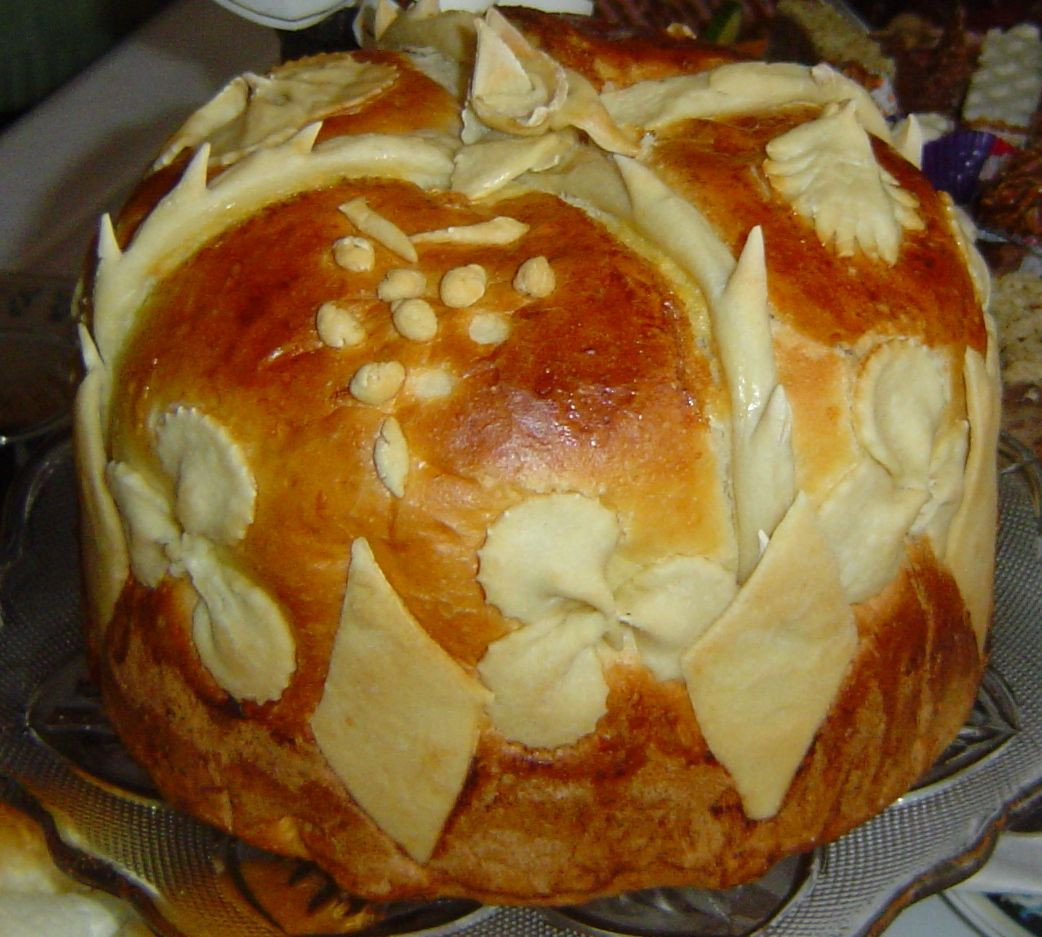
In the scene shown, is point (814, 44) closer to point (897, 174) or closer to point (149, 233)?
point (897, 174)

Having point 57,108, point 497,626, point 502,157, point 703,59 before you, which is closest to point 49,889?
point 497,626

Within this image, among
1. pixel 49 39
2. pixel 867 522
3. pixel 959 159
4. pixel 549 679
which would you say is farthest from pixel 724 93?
pixel 49 39

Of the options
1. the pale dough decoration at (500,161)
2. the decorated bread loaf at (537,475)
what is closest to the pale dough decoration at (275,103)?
the decorated bread loaf at (537,475)

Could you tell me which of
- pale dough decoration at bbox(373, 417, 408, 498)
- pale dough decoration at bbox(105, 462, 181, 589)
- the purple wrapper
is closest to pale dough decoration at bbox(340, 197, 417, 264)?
pale dough decoration at bbox(373, 417, 408, 498)

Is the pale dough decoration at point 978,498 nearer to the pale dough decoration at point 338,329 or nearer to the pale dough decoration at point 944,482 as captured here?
the pale dough decoration at point 944,482

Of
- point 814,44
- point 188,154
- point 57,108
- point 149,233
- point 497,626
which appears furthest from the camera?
point 814,44

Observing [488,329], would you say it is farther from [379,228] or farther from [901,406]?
[901,406]
